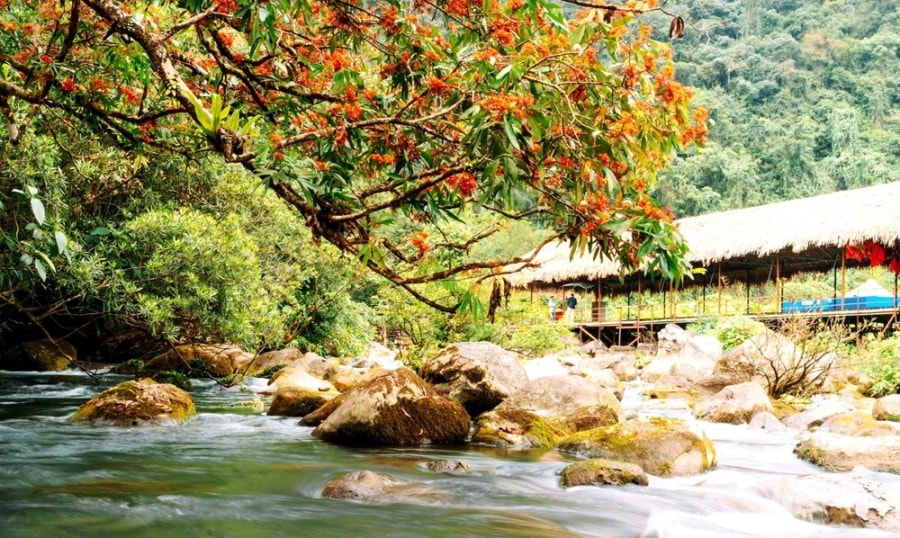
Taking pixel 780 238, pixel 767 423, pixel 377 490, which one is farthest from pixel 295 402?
pixel 780 238

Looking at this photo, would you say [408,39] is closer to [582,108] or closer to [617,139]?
[582,108]

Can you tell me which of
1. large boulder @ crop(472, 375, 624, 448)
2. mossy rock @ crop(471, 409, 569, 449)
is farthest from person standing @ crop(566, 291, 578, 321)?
mossy rock @ crop(471, 409, 569, 449)

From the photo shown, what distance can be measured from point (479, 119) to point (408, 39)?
998 millimetres

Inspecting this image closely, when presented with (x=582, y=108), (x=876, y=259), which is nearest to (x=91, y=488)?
(x=582, y=108)

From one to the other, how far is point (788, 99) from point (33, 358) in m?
41.6

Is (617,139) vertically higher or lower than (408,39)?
lower

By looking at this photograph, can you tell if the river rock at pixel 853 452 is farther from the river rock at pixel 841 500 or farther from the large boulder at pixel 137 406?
the large boulder at pixel 137 406

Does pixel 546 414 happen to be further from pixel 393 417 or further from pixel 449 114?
pixel 449 114

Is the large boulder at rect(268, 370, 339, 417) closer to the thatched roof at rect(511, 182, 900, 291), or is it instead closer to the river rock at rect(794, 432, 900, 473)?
the river rock at rect(794, 432, 900, 473)

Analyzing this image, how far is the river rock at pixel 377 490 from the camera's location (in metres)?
5.13

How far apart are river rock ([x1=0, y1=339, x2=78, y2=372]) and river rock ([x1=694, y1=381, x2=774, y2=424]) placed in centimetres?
1112

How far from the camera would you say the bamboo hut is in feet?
56.4

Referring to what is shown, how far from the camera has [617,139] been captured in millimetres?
3365

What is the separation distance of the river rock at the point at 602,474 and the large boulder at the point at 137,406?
177 inches
